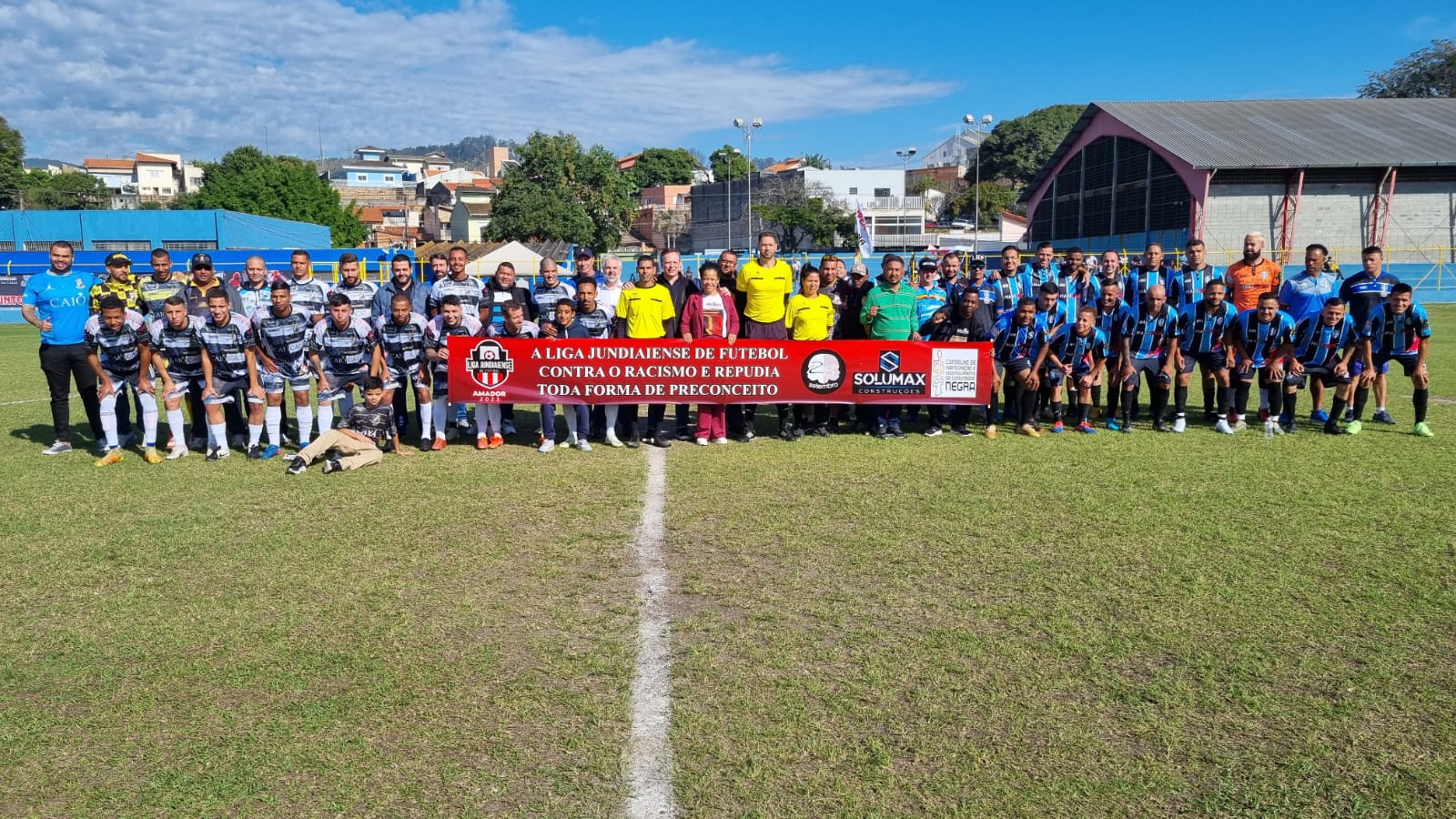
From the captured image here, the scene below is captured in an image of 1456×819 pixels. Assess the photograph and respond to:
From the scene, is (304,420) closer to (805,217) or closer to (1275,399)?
(1275,399)

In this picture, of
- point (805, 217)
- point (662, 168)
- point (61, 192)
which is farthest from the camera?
point (662, 168)

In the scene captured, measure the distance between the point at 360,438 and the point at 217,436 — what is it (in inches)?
57.5

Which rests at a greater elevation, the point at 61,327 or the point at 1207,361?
the point at 61,327

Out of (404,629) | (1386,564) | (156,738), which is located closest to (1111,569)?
(1386,564)

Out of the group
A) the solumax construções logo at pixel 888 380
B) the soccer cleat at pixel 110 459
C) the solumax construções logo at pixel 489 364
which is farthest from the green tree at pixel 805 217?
the soccer cleat at pixel 110 459

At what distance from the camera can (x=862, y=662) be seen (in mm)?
4281

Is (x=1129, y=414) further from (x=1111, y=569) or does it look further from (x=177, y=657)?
(x=177, y=657)

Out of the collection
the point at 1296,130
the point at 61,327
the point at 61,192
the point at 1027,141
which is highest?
the point at 1027,141

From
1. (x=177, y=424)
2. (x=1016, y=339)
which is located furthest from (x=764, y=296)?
(x=177, y=424)

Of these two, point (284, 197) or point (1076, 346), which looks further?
point (284, 197)

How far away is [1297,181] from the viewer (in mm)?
39188

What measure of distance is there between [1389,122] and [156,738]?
52491 millimetres

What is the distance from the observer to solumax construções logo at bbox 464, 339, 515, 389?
9.14 m

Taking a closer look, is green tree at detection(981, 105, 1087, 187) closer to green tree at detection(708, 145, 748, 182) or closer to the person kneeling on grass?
green tree at detection(708, 145, 748, 182)
